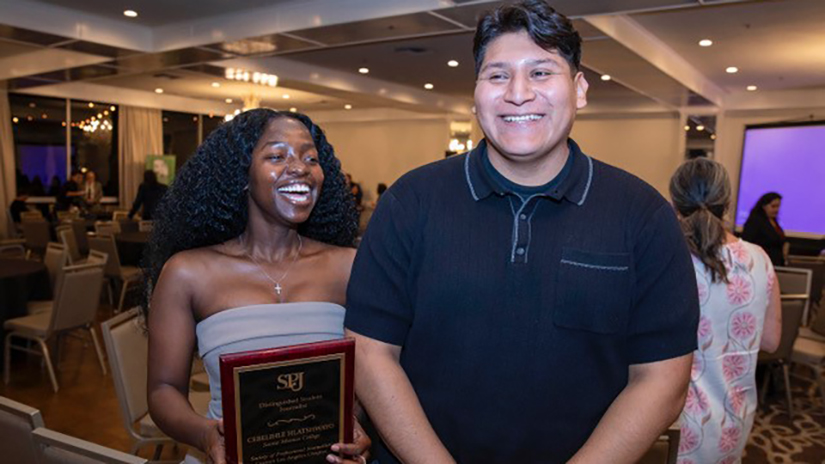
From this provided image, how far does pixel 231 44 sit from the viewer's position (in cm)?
702

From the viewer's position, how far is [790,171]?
10.4 metres

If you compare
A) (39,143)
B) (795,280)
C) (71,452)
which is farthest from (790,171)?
(39,143)

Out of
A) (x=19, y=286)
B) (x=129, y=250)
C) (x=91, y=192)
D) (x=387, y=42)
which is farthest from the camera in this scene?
(x=91, y=192)

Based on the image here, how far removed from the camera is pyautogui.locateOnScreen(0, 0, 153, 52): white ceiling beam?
6334 mm

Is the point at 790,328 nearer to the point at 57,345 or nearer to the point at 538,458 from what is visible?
the point at 538,458

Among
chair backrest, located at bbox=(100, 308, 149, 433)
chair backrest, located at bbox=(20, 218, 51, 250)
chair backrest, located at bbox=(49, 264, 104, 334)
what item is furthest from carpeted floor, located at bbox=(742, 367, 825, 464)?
chair backrest, located at bbox=(20, 218, 51, 250)

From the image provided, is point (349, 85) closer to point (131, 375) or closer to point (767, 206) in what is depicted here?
point (767, 206)

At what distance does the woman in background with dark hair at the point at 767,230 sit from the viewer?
6.03 m

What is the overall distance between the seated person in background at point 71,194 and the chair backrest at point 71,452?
463 inches

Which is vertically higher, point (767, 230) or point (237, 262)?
point (237, 262)

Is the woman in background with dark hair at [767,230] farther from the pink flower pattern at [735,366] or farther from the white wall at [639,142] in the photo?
the white wall at [639,142]

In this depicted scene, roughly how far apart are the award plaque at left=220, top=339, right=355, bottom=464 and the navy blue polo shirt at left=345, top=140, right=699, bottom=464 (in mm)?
→ 111

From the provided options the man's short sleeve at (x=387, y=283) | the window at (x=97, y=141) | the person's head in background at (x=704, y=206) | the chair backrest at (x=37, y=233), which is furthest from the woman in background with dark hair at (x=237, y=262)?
the window at (x=97, y=141)

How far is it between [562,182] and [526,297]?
0.24 metres
